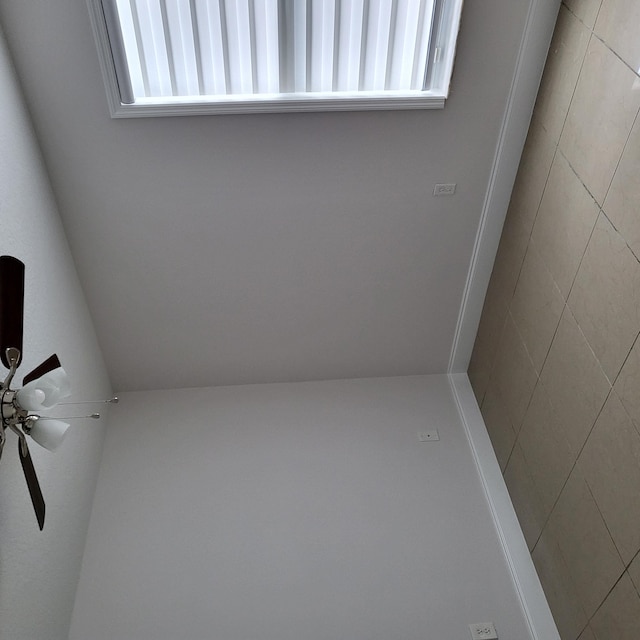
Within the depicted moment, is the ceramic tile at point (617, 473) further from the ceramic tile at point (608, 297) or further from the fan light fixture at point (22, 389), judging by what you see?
the fan light fixture at point (22, 389)

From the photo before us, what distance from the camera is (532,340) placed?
300 cm

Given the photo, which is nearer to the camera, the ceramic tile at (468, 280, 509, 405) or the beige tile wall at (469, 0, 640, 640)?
the beige tile wall at (469, 0, 640, 640)

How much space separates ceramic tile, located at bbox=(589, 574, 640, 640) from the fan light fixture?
1867 mm

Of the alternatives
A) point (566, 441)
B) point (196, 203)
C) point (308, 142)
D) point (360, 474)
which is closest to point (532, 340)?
point (566, 441)

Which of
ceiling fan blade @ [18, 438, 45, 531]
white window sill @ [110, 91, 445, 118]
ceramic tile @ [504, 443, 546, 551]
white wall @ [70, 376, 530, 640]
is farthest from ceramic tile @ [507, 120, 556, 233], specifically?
ceiling fan blade @ [18, 438, 45, 531]

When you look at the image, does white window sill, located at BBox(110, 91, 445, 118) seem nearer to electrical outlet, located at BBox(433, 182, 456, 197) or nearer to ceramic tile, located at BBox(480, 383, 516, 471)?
electrical outlet, located at BBox(433, 182, 456, 197)

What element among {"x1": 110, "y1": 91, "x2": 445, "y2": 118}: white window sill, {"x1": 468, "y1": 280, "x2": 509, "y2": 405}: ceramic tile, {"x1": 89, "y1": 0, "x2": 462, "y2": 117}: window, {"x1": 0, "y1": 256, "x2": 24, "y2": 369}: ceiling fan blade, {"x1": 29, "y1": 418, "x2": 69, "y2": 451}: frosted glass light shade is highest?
{"x1": 89, "y1": 0, "x2": 462, "y2": 117}: window

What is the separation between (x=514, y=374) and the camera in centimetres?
323

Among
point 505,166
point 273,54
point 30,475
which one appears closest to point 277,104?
point 273,54

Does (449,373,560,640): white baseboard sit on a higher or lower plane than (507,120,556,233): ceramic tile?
lower

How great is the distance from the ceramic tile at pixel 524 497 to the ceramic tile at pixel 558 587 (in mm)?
66

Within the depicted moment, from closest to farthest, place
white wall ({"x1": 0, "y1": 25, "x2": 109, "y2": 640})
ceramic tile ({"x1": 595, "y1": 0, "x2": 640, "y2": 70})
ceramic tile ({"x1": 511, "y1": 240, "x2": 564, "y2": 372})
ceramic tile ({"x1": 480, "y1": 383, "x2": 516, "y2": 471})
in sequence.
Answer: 1. ceramic tile ({"x1": 595, "y1": 0, "x2": 640, "y2": 70})
2. white wall ({"x1": 0, "y1": 25, "x2": 109, "y2": 640})
3. ceramic tile ({"x1": 511, "y1": 240, "x2": 564, "y2": 372})
4. ceramic tile ({"x1": 480, "y1": 383, "x2": 516, "y2": 471})

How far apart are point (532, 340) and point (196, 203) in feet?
5.31

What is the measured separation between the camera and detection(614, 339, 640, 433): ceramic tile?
2176mm
